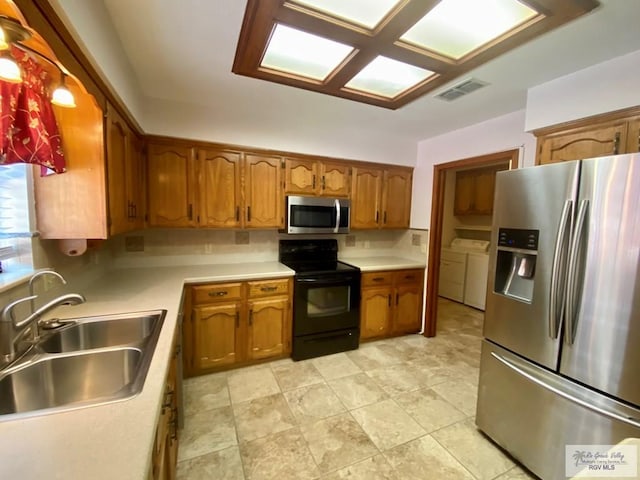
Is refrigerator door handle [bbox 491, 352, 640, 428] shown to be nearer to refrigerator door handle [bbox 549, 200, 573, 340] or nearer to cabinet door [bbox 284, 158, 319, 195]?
refrigerator door handle [bbox 549, 200, 573, 340]

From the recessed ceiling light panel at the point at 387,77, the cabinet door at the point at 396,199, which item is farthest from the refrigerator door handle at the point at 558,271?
the cabinet door at the point at 396,199

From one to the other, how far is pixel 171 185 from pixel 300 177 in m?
1.20

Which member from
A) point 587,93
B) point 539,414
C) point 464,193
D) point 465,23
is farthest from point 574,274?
point 464,193

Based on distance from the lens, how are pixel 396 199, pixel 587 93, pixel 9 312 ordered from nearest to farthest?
pixel 9 312 → pixel 587 93 → pixel 396 199

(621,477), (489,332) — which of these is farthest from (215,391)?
(621,477)

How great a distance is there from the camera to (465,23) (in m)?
1.38

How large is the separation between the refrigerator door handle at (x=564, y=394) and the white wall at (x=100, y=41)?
2617 millimetres

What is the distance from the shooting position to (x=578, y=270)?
4.42 ft

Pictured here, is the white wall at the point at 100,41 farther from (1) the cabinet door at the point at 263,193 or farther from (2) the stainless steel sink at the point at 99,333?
(2) the stainless steel sink at the point at 99,333

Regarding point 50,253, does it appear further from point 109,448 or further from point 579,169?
point 579,169

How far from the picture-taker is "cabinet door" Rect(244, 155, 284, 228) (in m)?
2.69

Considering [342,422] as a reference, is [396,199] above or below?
above

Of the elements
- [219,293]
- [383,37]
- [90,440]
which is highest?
[383,37]

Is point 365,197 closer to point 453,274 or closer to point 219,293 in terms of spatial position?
point 219,293
